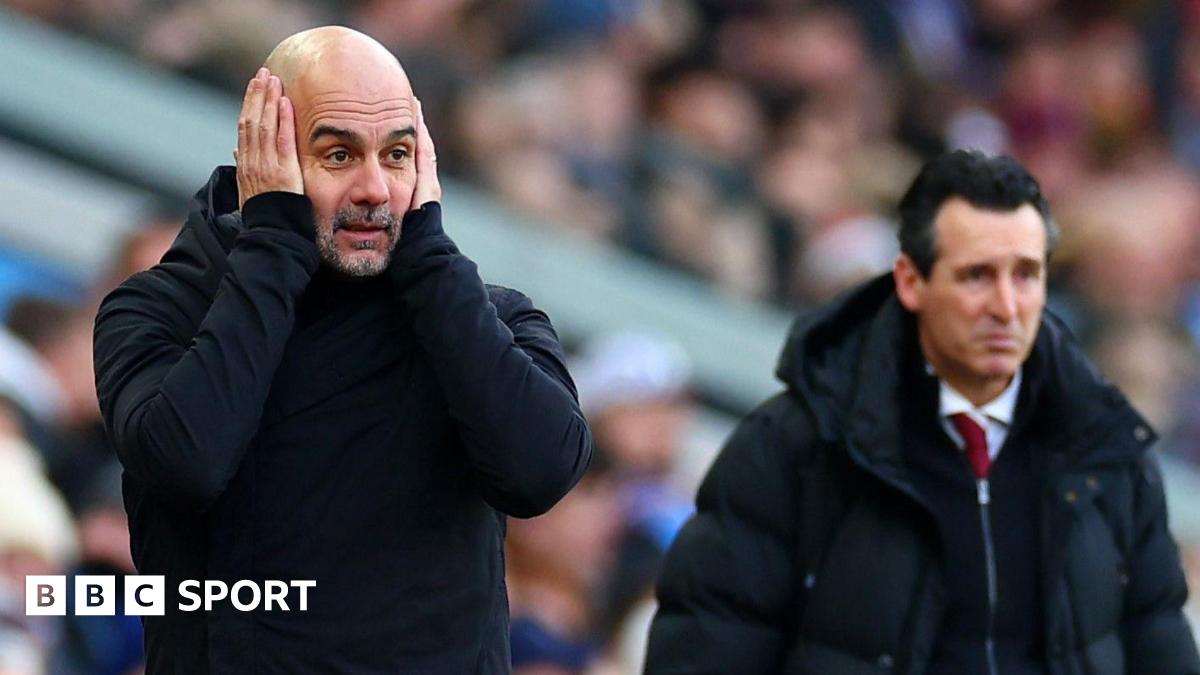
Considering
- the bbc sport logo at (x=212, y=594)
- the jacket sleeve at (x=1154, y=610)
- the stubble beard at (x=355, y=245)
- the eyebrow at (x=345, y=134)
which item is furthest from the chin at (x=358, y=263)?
the jacket sleeve at (x=1154, y=610)

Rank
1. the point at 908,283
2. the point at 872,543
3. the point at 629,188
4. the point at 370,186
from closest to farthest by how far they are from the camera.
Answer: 1. the point at 370,186
2. the point at 872,543
3. the point at 908,283
4. the point at 629,188

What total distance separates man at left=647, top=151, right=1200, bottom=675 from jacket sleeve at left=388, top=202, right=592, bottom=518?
0.89 m

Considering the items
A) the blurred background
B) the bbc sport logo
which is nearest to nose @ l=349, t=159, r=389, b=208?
the bbc sport logo

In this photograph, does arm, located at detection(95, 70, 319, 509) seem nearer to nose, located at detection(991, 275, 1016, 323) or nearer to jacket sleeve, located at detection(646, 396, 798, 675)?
jacket sleeve, located at detection(646, 396, 798, 675)

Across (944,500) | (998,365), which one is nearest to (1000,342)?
(998,365)

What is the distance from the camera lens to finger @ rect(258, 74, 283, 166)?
2.74 metres

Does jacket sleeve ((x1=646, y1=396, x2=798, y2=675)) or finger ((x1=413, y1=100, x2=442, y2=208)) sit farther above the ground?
finger ((x1=413, y1=100, x2=442, y2=208))

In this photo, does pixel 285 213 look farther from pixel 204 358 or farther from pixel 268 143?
pixel 204 358

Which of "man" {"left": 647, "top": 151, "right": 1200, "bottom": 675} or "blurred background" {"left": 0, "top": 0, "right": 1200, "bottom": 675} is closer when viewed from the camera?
"man" {"left": 647, "top": 151, "right": 1200, "bottom": 675}

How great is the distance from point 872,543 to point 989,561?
20 centimetres

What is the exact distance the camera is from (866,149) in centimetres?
907

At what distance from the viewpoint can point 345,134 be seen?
8.97 ft

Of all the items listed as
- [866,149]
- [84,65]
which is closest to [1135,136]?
[866,149]

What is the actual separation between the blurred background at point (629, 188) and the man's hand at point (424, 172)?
8.28 ft
